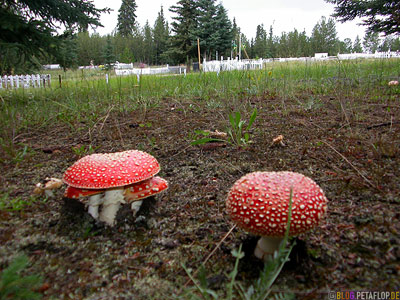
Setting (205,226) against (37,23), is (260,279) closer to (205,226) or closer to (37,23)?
(205,226)

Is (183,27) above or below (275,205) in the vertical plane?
above

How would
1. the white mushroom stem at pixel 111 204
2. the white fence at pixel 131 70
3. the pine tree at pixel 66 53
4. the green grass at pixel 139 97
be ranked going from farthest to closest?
the pine tree at pixel 66 53, the white fence at pixel 131 70, the green grass at pixel 139 97, the white mushroom stem at pixel 111 204

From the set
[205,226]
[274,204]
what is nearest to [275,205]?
[274,204]

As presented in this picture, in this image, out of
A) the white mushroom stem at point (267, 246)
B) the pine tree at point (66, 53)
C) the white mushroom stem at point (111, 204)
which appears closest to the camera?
the white mushroom stem at point (267, 246)

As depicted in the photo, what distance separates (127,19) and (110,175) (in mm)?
64187

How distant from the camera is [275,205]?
110 centimetres

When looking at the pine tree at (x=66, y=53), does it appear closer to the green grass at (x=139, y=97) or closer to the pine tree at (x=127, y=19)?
the green grass at (x=139, y=97)

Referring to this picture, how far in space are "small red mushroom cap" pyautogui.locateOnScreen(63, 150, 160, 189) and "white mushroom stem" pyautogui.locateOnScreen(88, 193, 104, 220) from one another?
0.55ft

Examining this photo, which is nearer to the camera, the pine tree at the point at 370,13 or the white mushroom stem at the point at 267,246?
the white mushroom stem at the point at 267,246

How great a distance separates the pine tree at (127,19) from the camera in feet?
185

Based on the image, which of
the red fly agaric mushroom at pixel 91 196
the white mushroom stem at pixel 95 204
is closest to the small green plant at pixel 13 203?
the red fly agaric mushroom at pixel 91 196

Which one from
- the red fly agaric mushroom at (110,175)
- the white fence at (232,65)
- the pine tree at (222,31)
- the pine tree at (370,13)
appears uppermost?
the pine tree at (222,31)

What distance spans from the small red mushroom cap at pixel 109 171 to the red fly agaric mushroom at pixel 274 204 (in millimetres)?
520

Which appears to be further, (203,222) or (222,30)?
(222,30)
